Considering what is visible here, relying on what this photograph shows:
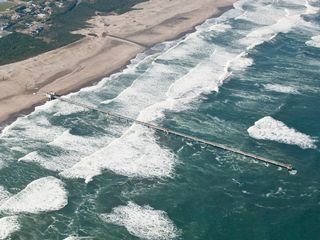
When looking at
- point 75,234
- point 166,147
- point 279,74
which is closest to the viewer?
point 75,234

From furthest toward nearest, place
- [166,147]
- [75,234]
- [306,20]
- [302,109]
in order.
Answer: [306,20]
[302,109]
[166,147]
[75,234]

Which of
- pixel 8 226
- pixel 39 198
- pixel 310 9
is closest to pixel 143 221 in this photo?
pixel 39 198

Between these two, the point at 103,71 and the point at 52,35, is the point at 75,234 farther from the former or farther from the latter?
the point at 52,35

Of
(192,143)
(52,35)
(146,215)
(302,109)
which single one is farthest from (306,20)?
(146,215)

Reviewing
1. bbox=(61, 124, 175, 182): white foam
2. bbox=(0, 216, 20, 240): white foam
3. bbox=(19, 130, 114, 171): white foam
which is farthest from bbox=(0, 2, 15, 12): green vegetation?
bbox=(0, 216, 20, 240): white foam

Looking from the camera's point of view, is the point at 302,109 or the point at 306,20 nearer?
the point at 302,109

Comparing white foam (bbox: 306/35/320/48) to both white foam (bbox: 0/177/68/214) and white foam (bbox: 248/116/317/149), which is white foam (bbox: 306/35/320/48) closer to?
white foam (bbox: 248/116/317/149)

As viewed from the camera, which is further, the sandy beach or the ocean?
the sandy beach
